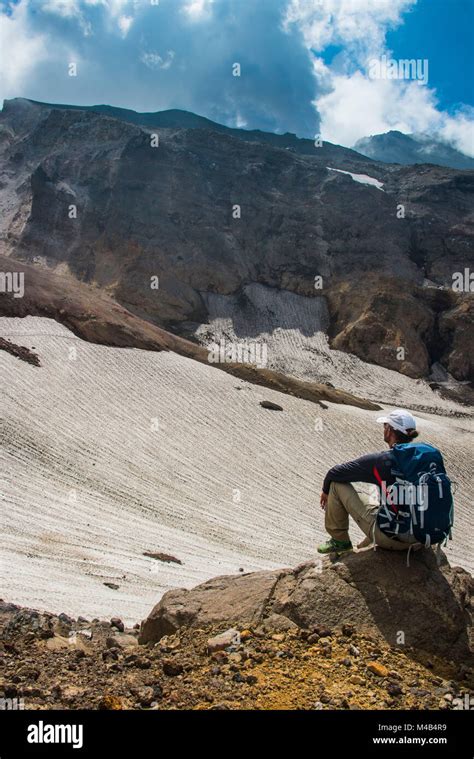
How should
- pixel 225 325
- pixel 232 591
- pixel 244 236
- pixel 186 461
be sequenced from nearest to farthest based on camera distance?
pixel 232 591, pixel 186 461, pixel 225 325, pixel 244 236

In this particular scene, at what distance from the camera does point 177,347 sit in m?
38.5

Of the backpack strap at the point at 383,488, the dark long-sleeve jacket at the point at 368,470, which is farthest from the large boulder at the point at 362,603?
the dark long-sleeve jacket at the point at 368,470

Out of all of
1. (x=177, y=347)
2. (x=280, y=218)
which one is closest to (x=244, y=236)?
(x=280, y=218)

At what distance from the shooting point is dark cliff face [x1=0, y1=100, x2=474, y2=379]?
64.1 metres

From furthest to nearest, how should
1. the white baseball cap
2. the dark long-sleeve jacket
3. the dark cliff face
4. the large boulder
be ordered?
1. the dark cliff face
2. the white baseball cap
3. the dark long-sleeve jacket
4. the large boulder

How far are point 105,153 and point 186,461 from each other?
6697 centimetres

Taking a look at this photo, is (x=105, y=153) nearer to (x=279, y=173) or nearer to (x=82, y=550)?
(x=279, y=173)

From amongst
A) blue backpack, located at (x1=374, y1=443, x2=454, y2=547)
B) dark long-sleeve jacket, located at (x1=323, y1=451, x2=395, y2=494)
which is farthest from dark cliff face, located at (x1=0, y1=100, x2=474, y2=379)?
blue backpack, located at (x1=374, y1=443, x2=454, y2=547)

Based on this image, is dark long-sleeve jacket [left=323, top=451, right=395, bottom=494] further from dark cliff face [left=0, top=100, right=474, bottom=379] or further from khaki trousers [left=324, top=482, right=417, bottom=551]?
dark cliff face [left=0, top=100, right=474, bottom=379]

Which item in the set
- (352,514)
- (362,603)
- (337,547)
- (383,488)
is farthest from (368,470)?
(362,603)

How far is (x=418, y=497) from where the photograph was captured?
633cm

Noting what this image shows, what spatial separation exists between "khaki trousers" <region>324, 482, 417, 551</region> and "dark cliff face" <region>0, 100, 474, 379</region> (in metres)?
52.6

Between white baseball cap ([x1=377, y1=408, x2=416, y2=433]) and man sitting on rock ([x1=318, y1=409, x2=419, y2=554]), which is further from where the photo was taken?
white baseball cap ([x1=377, y1=408, x2=416, y2=433])

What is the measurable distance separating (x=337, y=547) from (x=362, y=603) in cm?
87
